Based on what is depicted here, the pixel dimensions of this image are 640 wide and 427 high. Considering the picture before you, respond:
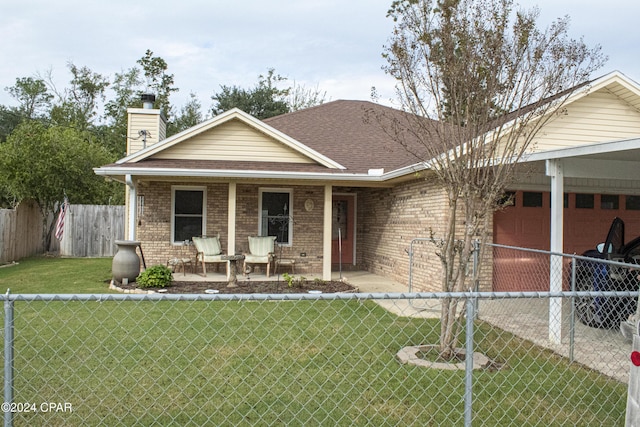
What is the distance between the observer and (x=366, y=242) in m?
15.2

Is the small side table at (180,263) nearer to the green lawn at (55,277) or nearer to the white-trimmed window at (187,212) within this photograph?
the white-trimmed window at (187,212)

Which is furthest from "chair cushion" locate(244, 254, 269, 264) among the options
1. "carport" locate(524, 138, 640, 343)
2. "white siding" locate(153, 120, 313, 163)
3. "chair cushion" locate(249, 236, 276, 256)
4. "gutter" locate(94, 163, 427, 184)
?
"carport" locate(524, 138, 640, 343)

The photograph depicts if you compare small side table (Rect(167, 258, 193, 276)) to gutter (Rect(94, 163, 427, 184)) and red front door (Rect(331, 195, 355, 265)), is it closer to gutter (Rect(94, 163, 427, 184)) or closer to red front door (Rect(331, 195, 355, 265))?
gutter (Rect(94, 163, 427, 184))

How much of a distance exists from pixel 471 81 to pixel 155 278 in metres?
7.57

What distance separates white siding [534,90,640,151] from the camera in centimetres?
1064

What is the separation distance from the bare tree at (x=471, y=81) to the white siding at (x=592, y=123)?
4.62 metres

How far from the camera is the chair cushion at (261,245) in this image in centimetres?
1328

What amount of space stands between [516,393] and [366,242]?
10.5 meters

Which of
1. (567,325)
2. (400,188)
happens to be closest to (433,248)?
(400,188)

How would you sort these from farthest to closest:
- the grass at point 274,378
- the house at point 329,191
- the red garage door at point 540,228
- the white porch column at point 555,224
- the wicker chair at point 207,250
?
1. the wicker chair at point 207,250
2. the house at point 329,191
3. the red garage door at point 540,228
4. the white porch column at point 555,224
5. the grass at point 274,378

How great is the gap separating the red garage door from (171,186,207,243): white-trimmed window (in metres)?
7.46

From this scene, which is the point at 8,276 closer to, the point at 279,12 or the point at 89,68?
the point at 279,12

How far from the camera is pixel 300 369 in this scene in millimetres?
5273

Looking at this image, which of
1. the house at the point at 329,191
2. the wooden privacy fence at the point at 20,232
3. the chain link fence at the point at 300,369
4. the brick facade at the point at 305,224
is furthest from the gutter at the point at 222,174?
the wooden privacy fence at the point at 20,232
